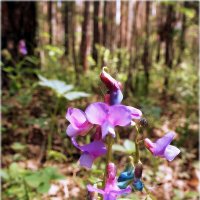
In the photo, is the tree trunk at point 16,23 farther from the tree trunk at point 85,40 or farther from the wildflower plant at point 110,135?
the wildflower plant at point 110,135

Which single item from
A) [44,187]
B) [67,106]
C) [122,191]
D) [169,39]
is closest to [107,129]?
[122,191]

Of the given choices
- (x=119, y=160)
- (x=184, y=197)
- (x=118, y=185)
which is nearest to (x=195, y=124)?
(x=119, y=160)

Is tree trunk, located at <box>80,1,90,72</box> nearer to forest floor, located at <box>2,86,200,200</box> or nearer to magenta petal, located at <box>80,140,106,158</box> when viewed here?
forest floor, located at <box>2,86,200,200</box>

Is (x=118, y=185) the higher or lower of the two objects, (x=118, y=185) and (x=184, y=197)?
the higher

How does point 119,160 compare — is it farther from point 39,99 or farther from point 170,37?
point 170,37

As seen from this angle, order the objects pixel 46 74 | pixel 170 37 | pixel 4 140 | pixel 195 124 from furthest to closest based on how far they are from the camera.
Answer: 1. pixel 170 37
2. pixel 46 74
3. pixel 195 124
4. pixel 4 140

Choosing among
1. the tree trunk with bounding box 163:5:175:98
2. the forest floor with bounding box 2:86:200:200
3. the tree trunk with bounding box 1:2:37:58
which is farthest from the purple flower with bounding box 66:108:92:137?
the tree trunk with bounding box 163:5:175:98
